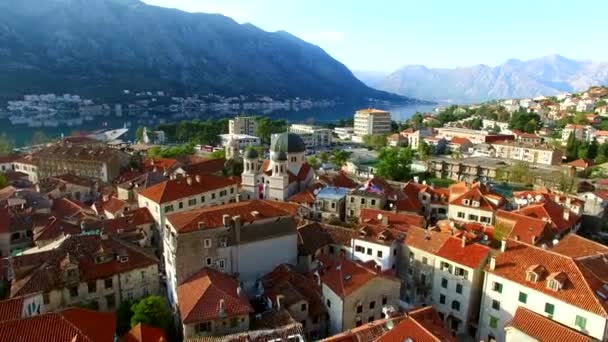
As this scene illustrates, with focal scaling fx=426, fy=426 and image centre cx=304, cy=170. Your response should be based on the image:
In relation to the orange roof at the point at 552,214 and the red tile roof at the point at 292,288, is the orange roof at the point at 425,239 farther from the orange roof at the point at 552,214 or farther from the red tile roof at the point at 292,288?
the orange roof at the point at 552,214

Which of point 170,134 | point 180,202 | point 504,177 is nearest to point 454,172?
point 504,177

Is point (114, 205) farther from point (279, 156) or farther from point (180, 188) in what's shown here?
point (279, 156)

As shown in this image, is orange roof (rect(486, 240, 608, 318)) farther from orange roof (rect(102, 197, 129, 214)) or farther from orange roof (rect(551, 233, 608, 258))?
orange roof (rect(102, 197, 129, 214))

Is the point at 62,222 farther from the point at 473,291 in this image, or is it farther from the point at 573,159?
the point at 573,159

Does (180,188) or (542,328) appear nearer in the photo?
(542,328)

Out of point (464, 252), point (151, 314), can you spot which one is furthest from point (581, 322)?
point (151, 314)

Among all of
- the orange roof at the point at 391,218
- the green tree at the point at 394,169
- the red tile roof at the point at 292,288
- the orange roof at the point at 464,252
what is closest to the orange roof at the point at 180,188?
the red tile roof at the point at 292,288
